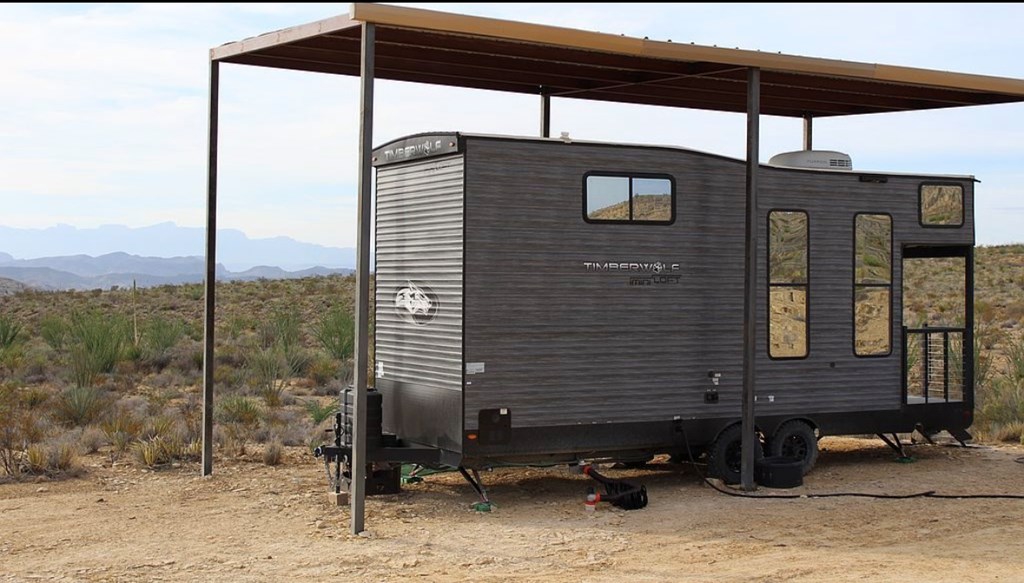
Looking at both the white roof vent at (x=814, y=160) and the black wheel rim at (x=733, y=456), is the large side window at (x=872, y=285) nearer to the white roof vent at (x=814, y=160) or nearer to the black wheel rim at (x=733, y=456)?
the white roof vent at (x=814, y=160)

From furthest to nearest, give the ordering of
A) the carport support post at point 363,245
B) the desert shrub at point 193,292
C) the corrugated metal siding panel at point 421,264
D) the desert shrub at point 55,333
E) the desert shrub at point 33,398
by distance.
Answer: the desert shrub at point 193,292 < the desert shrub at point 55,333 < the desert shrub at point 33,398 < the corrugated metal siding panel at point 421,264 < the carport support post at point 363,245

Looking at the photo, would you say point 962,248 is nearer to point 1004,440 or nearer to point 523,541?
point 1004,440

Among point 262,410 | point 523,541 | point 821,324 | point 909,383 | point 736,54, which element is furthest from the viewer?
point 262,410

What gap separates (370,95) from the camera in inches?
364

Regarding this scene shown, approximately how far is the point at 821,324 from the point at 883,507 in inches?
85.9

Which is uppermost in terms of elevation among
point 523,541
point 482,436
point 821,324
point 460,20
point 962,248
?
point 460,20

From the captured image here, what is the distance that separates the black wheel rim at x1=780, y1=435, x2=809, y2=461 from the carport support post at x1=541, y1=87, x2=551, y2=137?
400 centimetres

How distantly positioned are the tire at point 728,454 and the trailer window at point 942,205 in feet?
10.4

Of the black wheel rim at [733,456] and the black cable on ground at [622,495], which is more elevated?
the black wheel rim at [733,456]

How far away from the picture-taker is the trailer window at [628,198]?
1076cm

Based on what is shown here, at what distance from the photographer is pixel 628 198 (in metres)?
Answer: 10.9

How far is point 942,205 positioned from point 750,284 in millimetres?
3128

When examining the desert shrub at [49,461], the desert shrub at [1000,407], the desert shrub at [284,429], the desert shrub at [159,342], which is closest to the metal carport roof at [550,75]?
the desert shrub at [49,461]

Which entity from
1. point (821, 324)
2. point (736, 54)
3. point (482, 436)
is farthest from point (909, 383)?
point (482, 436)
